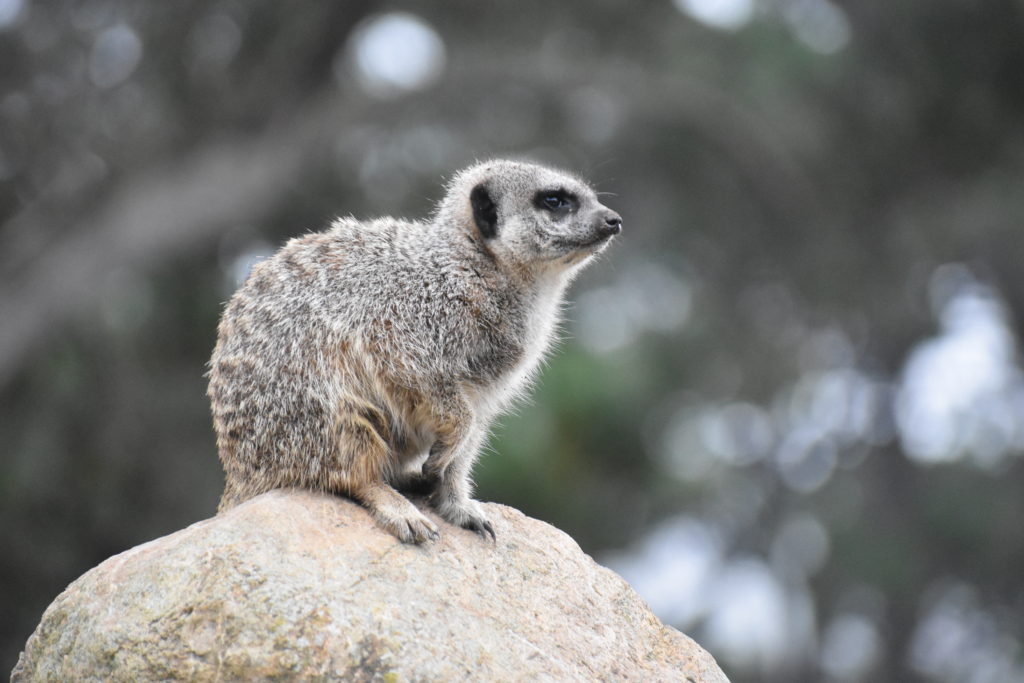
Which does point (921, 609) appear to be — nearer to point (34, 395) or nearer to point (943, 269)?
point (943, 269)

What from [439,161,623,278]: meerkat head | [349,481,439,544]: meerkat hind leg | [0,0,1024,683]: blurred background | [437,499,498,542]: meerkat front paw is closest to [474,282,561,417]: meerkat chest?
[439,161,623,278]: meerkat head

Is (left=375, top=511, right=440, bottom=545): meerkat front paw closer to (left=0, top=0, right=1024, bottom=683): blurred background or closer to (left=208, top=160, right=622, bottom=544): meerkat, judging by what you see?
(left=208, top=160, right=622, bottom=544): meerkat

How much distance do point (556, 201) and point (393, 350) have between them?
1010mm

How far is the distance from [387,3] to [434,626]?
10.9m

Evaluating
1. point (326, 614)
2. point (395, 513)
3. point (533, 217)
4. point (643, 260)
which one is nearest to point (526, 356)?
point (533, 217)

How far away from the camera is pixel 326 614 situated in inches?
137

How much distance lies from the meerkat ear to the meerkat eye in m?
0.18

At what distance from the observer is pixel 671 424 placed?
55.6ft

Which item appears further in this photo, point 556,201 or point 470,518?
point 556,201

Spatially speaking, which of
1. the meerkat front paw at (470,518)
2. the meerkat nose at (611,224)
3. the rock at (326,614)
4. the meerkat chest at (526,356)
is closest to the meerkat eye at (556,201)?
the meerkat nose at (611,224)

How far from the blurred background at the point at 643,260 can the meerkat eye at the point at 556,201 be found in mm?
5010

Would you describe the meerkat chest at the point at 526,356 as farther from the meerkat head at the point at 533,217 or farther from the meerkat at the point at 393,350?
the meerkat head at the point at 533,217

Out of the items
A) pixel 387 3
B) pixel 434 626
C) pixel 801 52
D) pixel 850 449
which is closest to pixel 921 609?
pixel 850 449

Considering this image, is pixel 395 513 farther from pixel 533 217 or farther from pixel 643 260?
pixel 643 260
